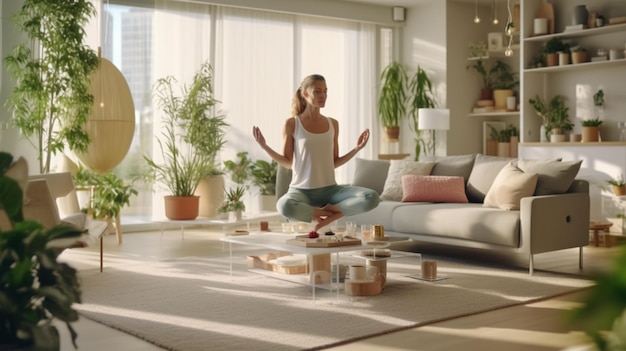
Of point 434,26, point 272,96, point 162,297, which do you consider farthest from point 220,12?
point 162,297

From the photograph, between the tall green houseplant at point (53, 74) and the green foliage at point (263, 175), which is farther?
the green foliage at point (263, 175)

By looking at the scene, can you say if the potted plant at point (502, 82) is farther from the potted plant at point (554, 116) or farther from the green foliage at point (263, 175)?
the green foliage at point (263, 175)

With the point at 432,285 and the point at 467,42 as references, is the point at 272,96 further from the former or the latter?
the point at 432,285

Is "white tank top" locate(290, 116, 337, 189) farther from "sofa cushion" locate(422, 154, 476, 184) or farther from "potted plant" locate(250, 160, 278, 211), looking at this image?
"potted plant" locate(250, 160, 278, 211)

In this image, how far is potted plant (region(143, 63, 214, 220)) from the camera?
7652mm

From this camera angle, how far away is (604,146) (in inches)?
280

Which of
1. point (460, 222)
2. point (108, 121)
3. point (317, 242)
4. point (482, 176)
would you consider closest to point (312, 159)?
point (317, 242)

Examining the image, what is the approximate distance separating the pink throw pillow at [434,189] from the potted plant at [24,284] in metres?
4.68

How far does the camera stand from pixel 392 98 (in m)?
9.36

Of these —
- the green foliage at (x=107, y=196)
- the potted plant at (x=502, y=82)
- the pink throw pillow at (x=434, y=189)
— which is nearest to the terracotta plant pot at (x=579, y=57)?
the potted plant at (x=502, y=82)

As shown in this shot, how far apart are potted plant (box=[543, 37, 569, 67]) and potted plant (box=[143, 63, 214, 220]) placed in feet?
12.1

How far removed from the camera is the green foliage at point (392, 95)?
30.6 feet

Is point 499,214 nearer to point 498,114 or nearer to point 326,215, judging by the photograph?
point 326,215

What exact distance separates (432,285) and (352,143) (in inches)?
194
